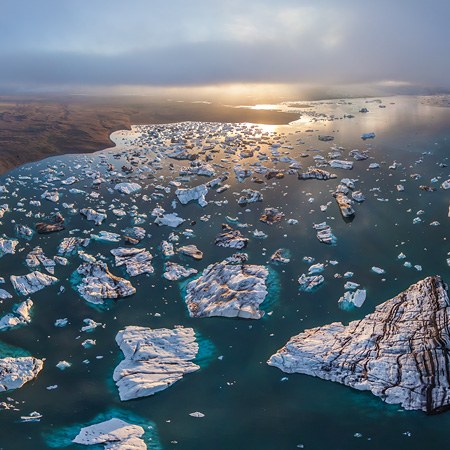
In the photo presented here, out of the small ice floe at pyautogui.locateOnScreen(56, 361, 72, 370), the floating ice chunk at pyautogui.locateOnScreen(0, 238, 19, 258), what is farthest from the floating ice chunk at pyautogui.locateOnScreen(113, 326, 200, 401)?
the floating ice chunk at pyautogui.locateOnScreen(0, 238, 19, 258)

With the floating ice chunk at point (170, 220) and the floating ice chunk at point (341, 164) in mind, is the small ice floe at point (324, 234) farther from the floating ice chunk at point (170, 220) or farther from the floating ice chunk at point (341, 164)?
the floating ice chunk at point (341, 164)

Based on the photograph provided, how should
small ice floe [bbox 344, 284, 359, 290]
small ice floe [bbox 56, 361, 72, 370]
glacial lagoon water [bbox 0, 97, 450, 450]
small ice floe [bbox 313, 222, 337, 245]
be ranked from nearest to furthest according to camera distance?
glacial lagoon water [bbox 0, 97, 450, 450]
small ice floe [bbox 56, 361, 72, 370]
small ice floe [bbox 344, 284, 359, 290]
small ice floe [bbox 313, 222, 337, 245]

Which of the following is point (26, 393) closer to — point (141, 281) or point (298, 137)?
point (141, 281)

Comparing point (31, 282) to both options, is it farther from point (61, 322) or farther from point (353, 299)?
point (353, 299)

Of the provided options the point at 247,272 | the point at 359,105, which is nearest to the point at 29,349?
the point at 247,272

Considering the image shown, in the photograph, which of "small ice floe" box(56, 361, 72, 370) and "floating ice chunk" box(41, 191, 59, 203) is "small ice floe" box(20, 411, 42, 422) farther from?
"floating ice chunk" box(41, 191, 59, 203)

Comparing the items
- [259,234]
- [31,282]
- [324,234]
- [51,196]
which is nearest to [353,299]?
[324,234]

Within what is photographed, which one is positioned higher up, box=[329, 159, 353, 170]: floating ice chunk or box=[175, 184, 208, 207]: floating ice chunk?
box=[329, 159, 353, 170]: floating ice chunk

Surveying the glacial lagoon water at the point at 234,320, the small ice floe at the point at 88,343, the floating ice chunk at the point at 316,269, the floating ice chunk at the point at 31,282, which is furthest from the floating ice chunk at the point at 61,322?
the floating ice chunk at the point at 316,269
